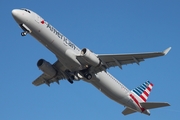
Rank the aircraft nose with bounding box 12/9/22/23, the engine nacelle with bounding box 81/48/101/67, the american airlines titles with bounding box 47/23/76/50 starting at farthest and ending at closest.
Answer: the engine nacelle with bounding box 81/48/101/67
the american airlines titles with bounding box 47/23/76/50
the aircraft nose with bounding box 12/9/22/23

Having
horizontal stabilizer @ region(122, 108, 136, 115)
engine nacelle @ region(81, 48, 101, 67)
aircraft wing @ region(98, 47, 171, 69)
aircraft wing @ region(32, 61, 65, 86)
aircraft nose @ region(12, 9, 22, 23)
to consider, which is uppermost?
aircraft nose @ region(12, 9, 22, 23)

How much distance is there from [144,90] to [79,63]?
14.0 meters

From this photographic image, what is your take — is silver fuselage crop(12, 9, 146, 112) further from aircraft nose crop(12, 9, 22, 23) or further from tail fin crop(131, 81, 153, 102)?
tail fin crop(131, 81, 153, 102)

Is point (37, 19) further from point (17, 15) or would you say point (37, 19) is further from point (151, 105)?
point (151, 105)

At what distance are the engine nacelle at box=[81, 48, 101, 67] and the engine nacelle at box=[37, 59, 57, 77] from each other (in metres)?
6.04

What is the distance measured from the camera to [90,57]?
39.1 metres

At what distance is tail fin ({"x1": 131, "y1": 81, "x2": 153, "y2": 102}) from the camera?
49.1 metres

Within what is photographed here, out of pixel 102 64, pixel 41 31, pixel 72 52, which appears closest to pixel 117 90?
pixel 102 64

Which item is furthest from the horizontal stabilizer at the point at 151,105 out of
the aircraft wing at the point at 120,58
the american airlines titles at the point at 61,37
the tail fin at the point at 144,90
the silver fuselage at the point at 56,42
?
the american airlines titles at the point at 61,37

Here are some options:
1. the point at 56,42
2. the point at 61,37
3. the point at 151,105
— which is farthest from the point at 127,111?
the point at 56,42

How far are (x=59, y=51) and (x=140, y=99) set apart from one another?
1492cm

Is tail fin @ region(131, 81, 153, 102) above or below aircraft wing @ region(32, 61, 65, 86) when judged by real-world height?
above

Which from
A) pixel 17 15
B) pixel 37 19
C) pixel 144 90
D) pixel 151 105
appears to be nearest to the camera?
pixel 17 15

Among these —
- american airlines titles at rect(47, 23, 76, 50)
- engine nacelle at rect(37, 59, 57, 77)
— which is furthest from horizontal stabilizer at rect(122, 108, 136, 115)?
american airlines titles at rect(47, 23, 76, 50)
